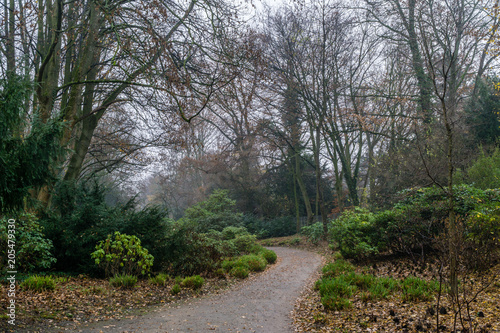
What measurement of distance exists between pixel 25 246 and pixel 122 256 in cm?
176

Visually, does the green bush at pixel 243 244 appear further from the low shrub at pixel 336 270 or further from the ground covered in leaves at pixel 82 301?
the ground covered in leaves at pixel 82 301

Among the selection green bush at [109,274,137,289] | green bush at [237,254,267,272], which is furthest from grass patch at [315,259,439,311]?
green bush at [237,254,267,272]

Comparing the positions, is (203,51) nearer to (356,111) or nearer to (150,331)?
(150,331)

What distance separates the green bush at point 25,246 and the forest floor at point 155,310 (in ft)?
2.60

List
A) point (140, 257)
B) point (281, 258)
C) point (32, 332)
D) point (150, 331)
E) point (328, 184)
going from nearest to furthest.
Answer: point (32, 332)
point (150, 331)
point (140, 257)
point (281, 258)
point (328, 184)

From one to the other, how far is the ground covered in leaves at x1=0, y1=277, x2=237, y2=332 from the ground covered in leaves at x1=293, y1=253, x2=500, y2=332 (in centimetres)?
271

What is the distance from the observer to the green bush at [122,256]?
20.8 ft

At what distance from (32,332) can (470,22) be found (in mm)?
16906

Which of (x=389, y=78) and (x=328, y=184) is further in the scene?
(x=328, y=184)

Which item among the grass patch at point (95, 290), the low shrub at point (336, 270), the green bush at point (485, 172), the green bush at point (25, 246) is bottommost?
the low shrub at point (336, 270)

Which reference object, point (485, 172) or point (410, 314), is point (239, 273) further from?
point (485, 172)

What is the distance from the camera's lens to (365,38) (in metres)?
15.4

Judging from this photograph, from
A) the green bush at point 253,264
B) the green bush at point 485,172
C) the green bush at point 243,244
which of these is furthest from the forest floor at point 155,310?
the green bush at point 485,172

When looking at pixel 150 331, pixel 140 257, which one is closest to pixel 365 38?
pixel 140 257
